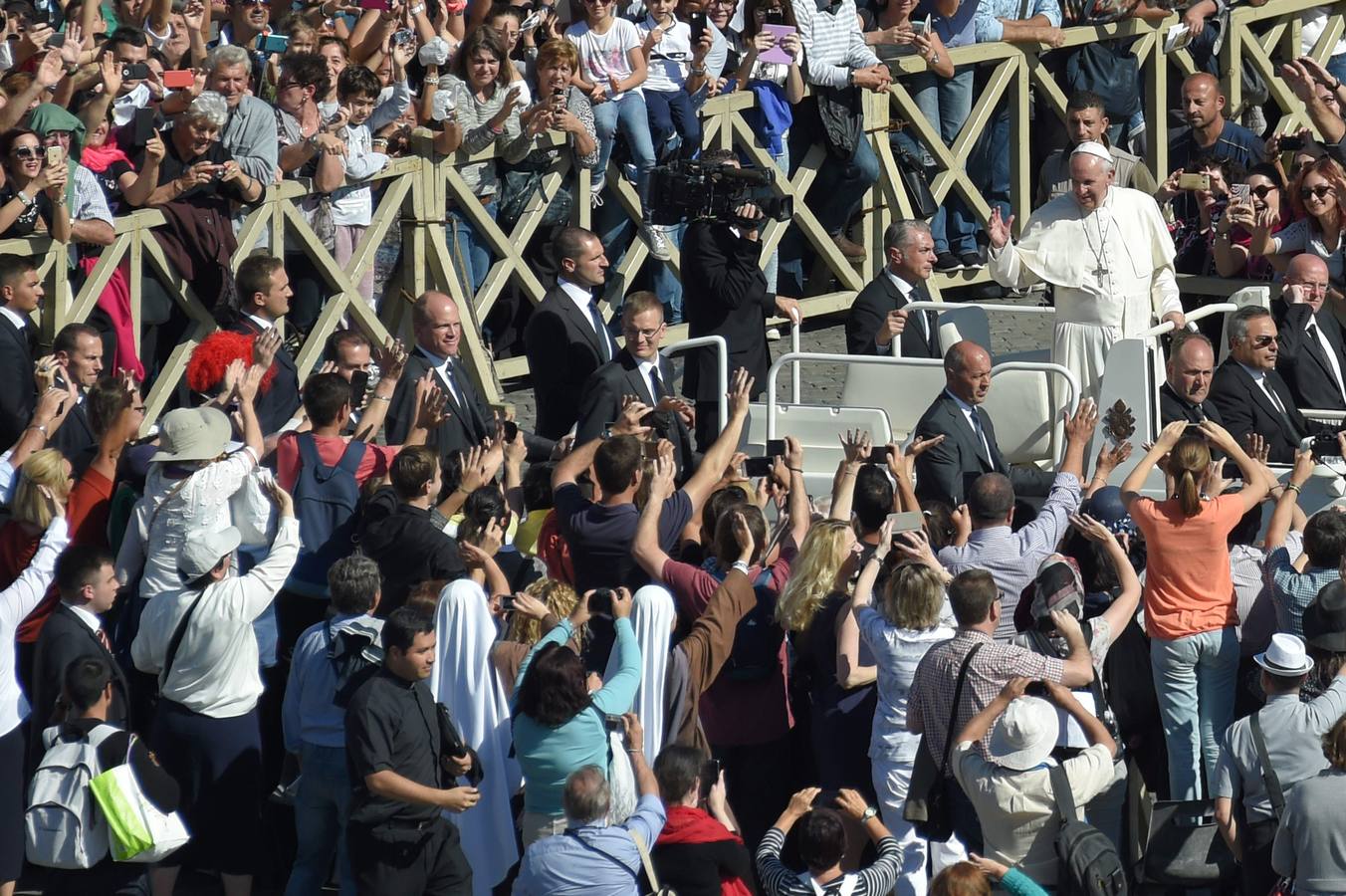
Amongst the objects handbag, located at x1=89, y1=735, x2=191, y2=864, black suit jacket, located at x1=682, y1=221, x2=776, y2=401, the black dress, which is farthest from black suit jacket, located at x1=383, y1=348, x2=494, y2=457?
handbag, located at x1=89, y1=735, x2=191, y2=864

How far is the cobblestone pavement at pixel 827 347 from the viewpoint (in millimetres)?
14094

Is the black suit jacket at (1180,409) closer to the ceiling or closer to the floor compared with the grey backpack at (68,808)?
closer to the ceiling

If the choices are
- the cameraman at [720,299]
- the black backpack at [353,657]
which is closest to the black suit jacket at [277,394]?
the cameraman at [720,299]

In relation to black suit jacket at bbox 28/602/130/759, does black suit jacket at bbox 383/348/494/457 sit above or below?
above

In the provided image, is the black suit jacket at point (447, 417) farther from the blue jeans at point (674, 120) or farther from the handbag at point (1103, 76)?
the handbag at point (1103, 76)

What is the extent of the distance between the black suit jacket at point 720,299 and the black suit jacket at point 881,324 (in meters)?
0.51

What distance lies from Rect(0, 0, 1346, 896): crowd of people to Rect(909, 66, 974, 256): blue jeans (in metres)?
2.47

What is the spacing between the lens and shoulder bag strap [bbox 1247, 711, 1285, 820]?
8.29m

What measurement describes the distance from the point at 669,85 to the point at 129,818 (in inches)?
275

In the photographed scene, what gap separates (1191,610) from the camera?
9.51m

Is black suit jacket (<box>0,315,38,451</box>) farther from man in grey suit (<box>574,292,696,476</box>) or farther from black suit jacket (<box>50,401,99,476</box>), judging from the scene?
man in grey suit (<box>574,292,696,476</box>)

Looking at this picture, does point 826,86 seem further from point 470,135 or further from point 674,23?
point 470,135

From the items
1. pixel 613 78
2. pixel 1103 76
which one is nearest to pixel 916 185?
pixel 1103 76

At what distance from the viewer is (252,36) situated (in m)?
13.9
